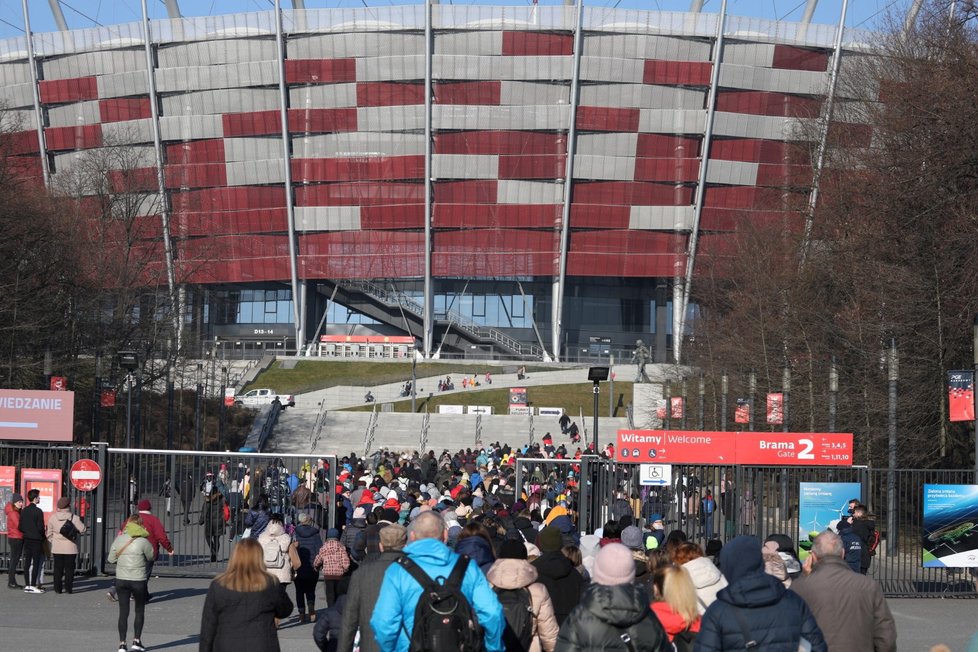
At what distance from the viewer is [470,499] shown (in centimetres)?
2131

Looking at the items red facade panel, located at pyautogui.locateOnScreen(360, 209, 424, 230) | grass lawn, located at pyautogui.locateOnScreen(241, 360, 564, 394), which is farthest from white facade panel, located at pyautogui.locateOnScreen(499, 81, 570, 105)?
grass lawn, located at pyautogui.locateOnScreen(241, 360, 564, 394)

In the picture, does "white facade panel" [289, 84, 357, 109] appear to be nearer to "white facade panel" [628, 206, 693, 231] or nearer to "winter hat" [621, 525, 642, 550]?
"white facade panel" [628, 206, 693, 231]

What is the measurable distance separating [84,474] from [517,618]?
12.9 m

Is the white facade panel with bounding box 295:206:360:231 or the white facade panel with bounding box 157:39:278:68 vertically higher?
the white facade panel with bounding box 157:39:278:68

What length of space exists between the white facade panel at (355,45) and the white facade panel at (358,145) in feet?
15.3

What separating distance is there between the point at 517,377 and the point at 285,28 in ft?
78.8

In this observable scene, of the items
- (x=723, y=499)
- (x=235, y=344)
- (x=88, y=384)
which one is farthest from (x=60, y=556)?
(x=235, y=344)

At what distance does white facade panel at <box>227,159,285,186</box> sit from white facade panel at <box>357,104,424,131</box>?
5.92m

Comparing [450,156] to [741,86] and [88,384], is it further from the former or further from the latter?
[88,384]

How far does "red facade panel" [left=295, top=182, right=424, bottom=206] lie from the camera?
83.8 m

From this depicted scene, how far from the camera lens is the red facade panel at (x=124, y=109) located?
8500 cm

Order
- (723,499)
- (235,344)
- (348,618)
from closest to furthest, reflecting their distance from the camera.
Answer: (348,618) → (723,499) → (235,344)

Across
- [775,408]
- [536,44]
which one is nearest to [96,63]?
[536,44]

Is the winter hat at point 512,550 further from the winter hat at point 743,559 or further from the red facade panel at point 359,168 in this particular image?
the red facade panel at point 359,168
